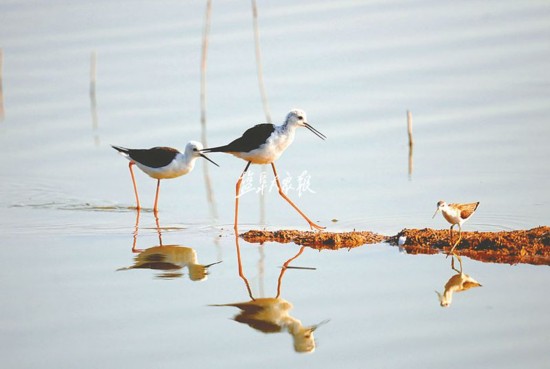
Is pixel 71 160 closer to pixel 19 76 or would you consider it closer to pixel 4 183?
pixel 4 183

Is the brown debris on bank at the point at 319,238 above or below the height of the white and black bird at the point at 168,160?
below

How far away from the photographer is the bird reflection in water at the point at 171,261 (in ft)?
28.2

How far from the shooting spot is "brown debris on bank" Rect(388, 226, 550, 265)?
28.0ft

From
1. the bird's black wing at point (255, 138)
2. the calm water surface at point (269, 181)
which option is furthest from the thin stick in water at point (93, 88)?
the bird's black wing at point (255, 138)

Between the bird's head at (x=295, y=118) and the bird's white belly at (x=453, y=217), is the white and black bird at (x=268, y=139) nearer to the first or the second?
the bird's head at (x=295, y=118)

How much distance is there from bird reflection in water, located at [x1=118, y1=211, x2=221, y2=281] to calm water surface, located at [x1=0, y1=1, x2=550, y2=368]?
0.11ft

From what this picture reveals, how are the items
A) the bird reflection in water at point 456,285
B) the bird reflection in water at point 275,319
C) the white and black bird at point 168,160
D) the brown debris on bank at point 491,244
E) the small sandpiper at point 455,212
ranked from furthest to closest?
1. the white and black bird at point 168,160
2. the small sandpiper at point 455,212
3. the brown debris on bank at point 491,244
4. the bird reflection in water at point 456,285
5. the bird reflection in water at point 275,319

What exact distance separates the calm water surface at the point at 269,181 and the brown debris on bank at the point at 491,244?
0.60 ft

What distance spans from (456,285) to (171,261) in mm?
2549

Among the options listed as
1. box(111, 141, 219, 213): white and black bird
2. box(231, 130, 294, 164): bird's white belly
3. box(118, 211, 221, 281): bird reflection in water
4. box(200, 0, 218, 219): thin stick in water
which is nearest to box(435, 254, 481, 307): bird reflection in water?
box(118, 211, 221, 281): bird reflection in water

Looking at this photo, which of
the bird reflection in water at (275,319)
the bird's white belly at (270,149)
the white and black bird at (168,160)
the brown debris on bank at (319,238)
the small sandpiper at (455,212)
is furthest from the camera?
the white and black bird at (168,160)

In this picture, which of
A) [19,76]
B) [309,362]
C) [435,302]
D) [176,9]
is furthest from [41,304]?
[176,9]

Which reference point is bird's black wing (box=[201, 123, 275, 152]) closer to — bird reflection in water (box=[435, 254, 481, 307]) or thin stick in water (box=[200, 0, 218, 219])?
thin stick in water (box=[200, 0, 218, 219])

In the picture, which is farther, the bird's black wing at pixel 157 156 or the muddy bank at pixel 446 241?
the bird's black wing at pixel 157 156
